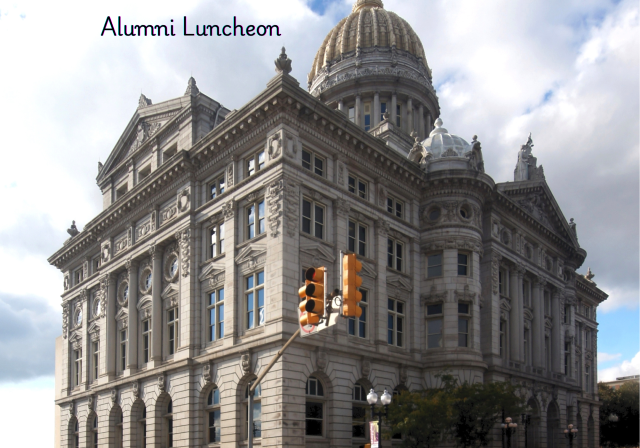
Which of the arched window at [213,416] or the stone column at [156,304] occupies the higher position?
the stone column at [156,304]

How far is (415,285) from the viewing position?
42.3 meters

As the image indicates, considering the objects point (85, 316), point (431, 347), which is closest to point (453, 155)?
point (431, 347)

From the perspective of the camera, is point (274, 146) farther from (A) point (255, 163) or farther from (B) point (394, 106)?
(B) point (394, 106)

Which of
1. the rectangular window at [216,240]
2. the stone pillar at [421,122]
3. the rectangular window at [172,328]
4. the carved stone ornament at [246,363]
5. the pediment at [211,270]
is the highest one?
the stone pillar at [421,122]

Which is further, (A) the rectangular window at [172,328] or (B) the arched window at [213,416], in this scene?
(A) the rectangular window at [172,328]

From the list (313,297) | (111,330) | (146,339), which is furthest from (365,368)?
(313,297)

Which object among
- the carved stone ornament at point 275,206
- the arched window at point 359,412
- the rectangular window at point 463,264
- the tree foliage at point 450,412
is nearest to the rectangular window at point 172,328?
the carved stone ornament at point 275,206

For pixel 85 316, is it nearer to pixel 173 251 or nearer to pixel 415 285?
pixel 173 251

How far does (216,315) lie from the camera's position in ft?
124

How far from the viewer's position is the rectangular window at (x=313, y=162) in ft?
120

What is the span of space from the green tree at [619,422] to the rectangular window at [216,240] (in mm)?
64043

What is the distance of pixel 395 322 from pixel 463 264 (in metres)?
6.40

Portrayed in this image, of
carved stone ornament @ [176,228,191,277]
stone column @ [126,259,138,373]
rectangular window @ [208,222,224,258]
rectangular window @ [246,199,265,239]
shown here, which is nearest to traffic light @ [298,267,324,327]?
rectangular window @ [246,199,265,239]

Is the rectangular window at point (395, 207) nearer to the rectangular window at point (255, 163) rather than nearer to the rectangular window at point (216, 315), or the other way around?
the rectangular window at point (255, 163)
